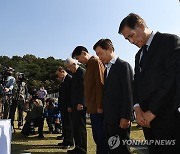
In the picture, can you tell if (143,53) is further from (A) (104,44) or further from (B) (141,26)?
(A) (104,44)

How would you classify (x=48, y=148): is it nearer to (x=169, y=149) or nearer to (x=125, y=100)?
(x=125, y=100)

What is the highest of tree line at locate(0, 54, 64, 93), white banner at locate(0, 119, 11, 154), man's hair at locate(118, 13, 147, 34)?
tree line at locate(0, 54, 64, 93)

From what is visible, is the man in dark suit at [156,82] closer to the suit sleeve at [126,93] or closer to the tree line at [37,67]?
the suit sleeve at [126,93]

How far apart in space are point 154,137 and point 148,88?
43 cm

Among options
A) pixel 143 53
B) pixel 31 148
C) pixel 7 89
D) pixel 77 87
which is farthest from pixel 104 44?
pixel 7 89

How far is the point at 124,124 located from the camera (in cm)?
329

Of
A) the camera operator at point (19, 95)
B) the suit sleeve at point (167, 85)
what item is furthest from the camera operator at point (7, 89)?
the suit sleeve at point (167, 85)

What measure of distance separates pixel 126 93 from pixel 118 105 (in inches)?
6.8

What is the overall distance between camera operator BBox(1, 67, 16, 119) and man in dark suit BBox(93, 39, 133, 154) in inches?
219

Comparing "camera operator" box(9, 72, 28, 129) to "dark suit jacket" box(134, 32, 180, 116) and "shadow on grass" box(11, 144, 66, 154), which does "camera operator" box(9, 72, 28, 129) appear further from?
"dark suit jacket" box(134, 32, 180, 116)

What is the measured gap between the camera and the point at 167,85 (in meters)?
2.37

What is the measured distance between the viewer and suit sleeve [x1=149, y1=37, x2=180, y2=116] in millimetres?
2375

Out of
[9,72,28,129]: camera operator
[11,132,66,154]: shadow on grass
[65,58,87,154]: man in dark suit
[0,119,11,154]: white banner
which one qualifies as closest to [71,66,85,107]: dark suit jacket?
[65,58,87,154]: man in dark suit

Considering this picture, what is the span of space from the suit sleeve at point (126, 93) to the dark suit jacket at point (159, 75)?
63 centimetres
